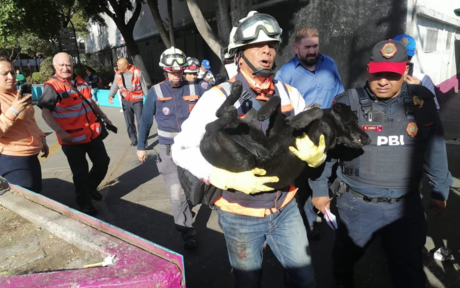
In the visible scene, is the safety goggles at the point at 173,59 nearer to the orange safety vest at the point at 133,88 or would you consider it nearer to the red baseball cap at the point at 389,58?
the red baseball cap at the point at 389,58

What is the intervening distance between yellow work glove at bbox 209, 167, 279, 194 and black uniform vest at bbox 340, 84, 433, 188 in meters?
0.92

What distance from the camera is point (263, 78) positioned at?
1.94 metres

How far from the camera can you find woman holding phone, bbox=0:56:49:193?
3166mm

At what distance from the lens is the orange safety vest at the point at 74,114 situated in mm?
3971

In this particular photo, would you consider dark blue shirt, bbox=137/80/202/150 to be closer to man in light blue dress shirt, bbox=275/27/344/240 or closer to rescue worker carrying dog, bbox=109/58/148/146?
man in light blue dress shirt, bbox=275/27/344/240

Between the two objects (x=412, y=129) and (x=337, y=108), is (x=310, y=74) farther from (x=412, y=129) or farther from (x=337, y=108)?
(x=337, y=108)

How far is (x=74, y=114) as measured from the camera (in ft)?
13.3

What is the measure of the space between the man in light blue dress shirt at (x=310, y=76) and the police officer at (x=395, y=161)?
3.71 ft

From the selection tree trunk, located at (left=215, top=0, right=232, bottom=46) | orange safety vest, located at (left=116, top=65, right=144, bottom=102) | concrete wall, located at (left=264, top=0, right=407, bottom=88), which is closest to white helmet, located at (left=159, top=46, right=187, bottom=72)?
tree trunk, located at (left=215, top=0, right=232, bottom=46)

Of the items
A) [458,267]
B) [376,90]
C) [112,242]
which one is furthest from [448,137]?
[112,242]

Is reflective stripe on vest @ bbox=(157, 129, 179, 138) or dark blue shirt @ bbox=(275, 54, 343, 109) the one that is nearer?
dark blue shirt @ bbox=(275, 54, 343, 109)

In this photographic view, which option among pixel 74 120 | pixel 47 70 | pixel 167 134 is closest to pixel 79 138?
pixel 74 120

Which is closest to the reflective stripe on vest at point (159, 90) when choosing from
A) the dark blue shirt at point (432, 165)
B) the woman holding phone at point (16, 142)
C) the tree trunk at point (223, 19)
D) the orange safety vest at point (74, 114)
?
the orange safety vest at point (74, 114)

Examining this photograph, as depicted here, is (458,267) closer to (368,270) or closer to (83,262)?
(368,270)
